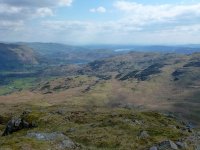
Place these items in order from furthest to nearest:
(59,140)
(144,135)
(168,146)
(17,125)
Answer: (17,125), (144,135), (59,140), (168,146)

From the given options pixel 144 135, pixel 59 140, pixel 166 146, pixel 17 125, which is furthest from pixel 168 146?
pixel 17 125

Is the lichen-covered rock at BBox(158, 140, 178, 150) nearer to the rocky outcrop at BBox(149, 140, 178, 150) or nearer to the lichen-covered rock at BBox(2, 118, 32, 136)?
the rocky outcrop at BBox(149, 140, 178, 150)

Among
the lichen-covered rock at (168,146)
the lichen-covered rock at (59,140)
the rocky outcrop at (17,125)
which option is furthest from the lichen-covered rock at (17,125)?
the lichen-covered rock at (168,146)

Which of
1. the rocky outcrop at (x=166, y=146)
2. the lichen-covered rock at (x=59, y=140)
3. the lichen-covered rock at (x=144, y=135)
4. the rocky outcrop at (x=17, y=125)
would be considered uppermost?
the rocky outcrop at (x=166, y=146)

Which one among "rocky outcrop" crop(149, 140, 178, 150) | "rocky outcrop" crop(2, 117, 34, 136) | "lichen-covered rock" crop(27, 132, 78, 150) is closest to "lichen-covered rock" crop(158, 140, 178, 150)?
"rocky outcrop" crop(149, 140, 178, 150)

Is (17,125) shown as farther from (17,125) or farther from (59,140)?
(59,140)

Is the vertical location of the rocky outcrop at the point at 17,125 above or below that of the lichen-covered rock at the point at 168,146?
below

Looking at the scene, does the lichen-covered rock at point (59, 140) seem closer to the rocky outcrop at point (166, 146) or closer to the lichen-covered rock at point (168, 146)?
the rocky outcrop at point (166, 146)

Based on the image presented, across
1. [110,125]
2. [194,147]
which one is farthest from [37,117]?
[194,147]

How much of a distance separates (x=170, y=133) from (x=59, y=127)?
26.6m

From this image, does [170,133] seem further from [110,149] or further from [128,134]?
[110,149]

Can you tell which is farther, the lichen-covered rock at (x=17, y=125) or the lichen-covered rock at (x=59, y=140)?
the lichen-covered rock at (x=17, y=125)

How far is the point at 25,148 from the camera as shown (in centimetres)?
4762

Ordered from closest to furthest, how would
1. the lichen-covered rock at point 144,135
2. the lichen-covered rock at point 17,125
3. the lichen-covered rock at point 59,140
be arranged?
1. the lichen-covered rock at point 59,140
2. the lichen-covered rock at point 144,135
3. the lichen-covered rock at point 17,125
